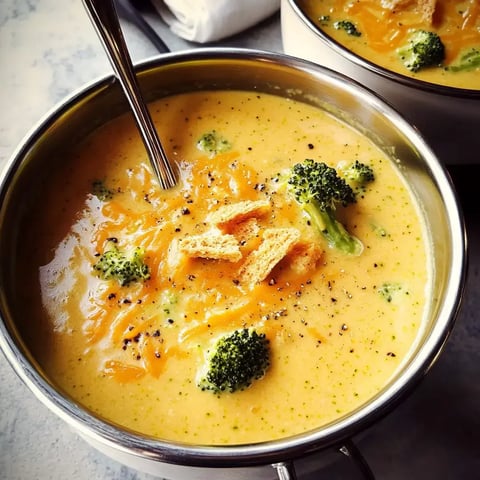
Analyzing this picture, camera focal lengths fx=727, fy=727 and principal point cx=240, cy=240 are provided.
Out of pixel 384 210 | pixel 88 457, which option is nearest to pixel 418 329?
pixel 384 210

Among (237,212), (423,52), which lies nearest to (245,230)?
(237,212)

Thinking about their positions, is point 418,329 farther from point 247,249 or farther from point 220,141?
point 220,141

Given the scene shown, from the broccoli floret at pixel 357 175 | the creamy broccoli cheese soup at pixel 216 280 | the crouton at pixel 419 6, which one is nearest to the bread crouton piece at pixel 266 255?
the creamy broccoli cheese soup at pixel 216 280

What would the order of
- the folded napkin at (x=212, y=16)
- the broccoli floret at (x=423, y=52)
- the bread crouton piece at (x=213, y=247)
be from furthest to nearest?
1. the folded napkin at (x=212, y=16)
2. the broccoli floret at (x=423, y=52)
3. the bread crouton piece at (x=213, y=247)

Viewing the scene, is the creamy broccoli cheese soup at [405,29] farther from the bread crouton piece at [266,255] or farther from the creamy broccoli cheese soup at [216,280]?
the bread crouton piece at [266,255]

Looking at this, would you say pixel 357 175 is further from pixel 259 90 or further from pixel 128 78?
pixel 128 78
